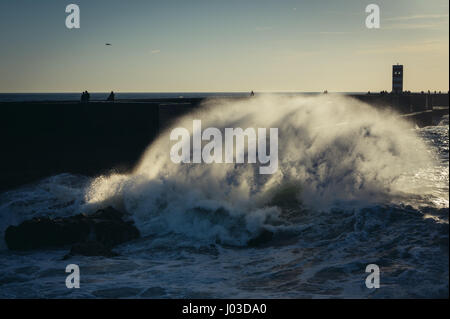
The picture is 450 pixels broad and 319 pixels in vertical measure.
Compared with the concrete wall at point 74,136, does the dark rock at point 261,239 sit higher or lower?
lower

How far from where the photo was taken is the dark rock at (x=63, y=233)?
11258 millimetres

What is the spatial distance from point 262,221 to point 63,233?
4715mm

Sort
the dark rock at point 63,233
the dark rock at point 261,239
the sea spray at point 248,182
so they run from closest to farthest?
the dark rock at point 261,239 < the dark rock at point 63,233 < the sea spray at point 248,182

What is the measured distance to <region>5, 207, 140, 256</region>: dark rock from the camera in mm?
11258

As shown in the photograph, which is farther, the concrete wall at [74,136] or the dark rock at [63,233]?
the concrete wall at [74,136]

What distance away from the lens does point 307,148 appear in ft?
54.6

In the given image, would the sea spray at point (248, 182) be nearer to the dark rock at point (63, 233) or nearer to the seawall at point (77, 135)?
the seawall at point (77, 135)

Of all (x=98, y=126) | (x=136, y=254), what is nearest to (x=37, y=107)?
(x=98, y=126)

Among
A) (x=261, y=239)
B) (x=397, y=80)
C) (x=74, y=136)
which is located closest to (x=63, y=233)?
(x=261, y=239)

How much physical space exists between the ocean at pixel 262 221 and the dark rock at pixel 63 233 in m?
0.35

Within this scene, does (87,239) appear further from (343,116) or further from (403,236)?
(343,116)

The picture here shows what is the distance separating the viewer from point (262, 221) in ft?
38.9

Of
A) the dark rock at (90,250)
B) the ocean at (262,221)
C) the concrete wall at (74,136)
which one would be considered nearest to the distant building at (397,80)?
the ocean at (262,221)

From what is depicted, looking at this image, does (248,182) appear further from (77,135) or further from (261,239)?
(77,135)
